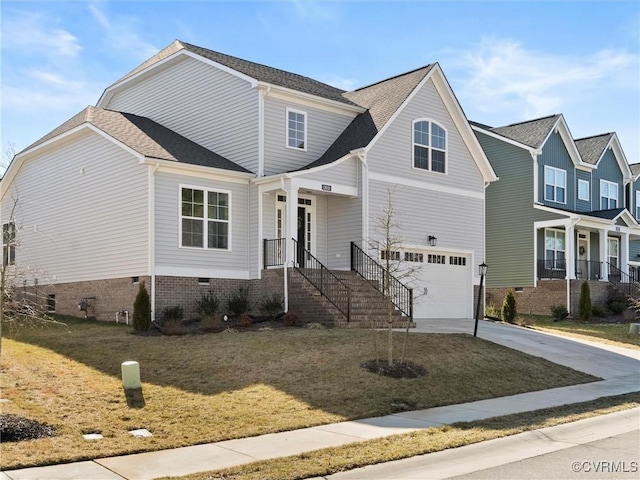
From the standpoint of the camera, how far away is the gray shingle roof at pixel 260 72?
2366 cm

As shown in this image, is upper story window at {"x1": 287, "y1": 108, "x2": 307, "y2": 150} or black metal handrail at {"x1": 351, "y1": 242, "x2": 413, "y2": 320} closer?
black metal handrail at {"x1": 351, "y1": 242, "x2": 413, "y2": 320}

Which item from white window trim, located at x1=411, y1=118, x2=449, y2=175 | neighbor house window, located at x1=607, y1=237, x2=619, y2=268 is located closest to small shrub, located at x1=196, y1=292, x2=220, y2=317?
white window trim, located at x1=411, y1=118, x2=449, y2=175

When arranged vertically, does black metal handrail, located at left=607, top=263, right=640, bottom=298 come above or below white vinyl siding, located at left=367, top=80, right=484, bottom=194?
below

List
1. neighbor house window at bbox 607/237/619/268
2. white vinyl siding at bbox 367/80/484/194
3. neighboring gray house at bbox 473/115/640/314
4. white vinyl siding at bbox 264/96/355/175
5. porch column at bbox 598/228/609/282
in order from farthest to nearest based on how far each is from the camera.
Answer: neighbor house window at bbox 607/237/619/268 → porch column at bbox 598/228/609/282 → neighboring gray house at bbox 473/115/640/314 → white vinyl siding at bbox 367/80/484/194 → white vinyl siding at bbox 264/96/355/175

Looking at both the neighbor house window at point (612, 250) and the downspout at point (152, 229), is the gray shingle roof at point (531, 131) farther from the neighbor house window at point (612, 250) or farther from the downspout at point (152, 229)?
the downspout at point (152, 229)

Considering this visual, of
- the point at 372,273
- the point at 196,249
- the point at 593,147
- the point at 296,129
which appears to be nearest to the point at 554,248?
the point at 593,147

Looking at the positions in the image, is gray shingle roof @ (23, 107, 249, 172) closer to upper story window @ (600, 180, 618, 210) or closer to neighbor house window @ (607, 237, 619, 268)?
neighbor house window @ (607, 237, 619, 268)

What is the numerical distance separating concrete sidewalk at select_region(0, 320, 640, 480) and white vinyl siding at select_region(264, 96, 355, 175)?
868cm

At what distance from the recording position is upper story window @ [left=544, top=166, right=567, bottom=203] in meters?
35.7

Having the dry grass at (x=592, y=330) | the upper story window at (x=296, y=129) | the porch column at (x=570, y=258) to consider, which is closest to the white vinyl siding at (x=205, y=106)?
the upper story window at (x=296, y=129)

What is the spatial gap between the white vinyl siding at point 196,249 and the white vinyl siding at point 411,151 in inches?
185

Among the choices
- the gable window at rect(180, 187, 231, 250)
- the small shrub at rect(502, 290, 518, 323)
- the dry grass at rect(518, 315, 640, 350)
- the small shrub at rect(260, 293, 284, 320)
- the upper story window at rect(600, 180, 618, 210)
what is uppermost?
the upper story window at rect(600, 180, 618, 210)

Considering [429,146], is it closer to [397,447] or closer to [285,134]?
[285,134]

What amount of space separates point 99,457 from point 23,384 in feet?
12.1
